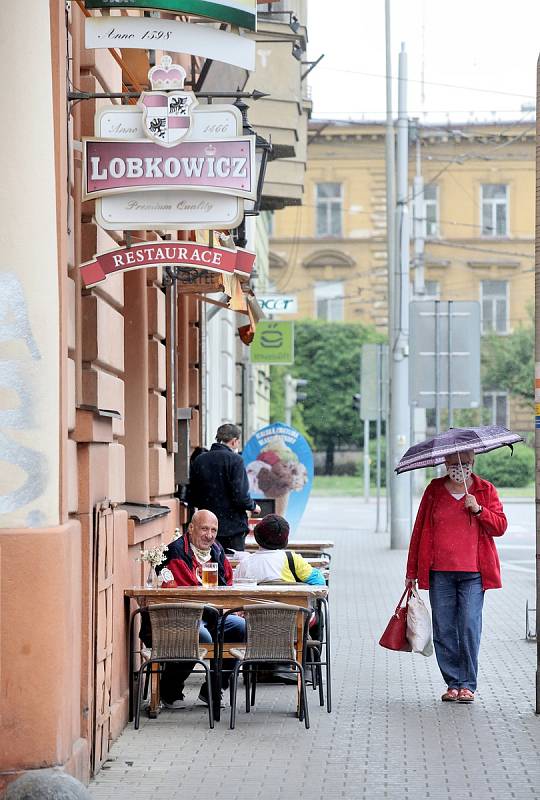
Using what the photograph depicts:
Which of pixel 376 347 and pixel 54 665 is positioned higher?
pixel 376 347

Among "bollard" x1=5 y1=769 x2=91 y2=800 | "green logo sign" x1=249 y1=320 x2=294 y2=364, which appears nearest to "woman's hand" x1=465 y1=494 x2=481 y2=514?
"bollard" x1=5 y1=769 x2=91 y2=800

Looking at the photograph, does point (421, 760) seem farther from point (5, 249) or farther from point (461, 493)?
point (5, 249)

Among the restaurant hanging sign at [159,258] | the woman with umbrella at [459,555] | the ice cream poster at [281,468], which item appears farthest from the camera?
the ice cream poster at [281,468]

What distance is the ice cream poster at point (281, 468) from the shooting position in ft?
64.5

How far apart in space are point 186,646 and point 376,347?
19322mm

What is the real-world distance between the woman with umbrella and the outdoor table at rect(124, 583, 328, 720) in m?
0.98

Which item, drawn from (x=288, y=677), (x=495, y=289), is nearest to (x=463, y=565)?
(x=288, y=677)

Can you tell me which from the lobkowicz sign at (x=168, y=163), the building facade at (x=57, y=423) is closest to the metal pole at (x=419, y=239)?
the building facade at (x=57, y=423)

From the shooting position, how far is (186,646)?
943cm

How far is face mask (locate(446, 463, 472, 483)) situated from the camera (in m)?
10.4

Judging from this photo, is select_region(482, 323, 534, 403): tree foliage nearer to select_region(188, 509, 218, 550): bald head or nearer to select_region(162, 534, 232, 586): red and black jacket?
select_region(162, 534, 232, 586): red and black jacket

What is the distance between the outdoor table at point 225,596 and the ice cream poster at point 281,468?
9462 mm

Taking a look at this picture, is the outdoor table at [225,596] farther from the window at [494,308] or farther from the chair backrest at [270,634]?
the window at [494,308]

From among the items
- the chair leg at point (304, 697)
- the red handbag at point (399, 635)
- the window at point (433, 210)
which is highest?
the window at point (433, 210)
